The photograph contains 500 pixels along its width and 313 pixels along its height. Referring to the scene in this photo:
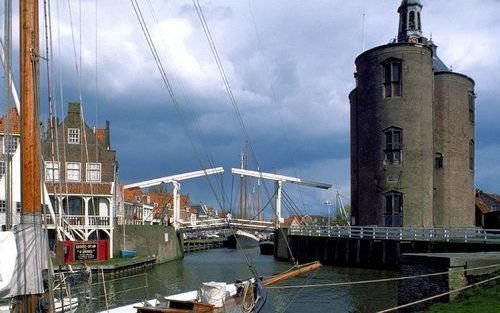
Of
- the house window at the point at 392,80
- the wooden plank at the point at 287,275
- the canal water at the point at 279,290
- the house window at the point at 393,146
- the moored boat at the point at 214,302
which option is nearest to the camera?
the moored boat at the point at 214,302

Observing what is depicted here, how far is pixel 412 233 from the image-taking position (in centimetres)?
3881

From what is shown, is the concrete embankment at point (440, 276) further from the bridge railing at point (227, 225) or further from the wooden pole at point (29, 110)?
the bridge railing at point (227, 225)

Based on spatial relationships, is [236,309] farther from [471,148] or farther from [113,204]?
[471,148]

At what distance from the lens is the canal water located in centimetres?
2358

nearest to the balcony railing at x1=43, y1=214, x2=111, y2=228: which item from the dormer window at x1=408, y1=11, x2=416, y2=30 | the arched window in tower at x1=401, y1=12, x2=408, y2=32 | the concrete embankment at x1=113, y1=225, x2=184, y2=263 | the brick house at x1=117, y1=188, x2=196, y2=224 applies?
the concrete embankment at x1=113, y1=225, x2=184, y2=263

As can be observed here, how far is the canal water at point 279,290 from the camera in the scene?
2358cm

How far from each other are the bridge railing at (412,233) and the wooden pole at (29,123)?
28.7m

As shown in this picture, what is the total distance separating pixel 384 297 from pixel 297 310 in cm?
498

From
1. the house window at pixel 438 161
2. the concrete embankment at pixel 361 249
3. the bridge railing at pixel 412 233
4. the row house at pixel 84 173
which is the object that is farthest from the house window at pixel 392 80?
the row house at pixel 84 173

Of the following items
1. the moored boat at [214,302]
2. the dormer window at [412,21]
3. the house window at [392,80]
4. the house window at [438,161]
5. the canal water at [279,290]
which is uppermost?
the dormer window at [412,21]

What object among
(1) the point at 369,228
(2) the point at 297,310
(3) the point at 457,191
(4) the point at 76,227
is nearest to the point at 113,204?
(4) the point at 76,227

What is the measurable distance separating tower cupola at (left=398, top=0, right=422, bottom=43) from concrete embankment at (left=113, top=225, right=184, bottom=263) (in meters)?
28.5

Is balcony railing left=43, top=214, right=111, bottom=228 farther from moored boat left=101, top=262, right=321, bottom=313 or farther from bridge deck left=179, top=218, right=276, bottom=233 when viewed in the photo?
moored boat left=101, top=262, right=321, bottom=313

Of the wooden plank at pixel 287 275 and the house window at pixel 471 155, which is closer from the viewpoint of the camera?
the wooden plank at pixel 287 275
